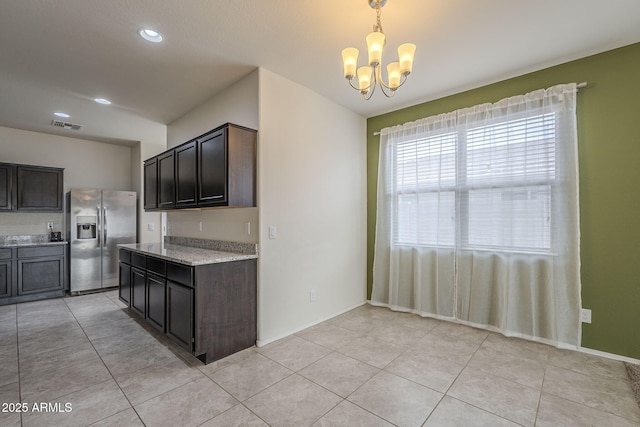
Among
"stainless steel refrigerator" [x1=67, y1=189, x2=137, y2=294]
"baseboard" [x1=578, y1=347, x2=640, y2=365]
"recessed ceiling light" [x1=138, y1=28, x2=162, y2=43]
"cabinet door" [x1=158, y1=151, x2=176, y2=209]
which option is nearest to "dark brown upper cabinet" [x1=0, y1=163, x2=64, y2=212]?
Result: "stainless steel refrigerator" [x1=67, y1=189, x2=137, y2=294]

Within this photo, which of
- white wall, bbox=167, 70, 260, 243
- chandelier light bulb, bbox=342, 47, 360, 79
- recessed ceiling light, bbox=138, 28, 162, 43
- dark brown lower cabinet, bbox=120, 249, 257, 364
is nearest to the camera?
chandelier light bulb, bbox=342, 47, 360, 79

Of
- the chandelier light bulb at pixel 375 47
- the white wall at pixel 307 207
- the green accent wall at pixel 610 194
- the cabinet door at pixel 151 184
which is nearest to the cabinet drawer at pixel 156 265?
the white wall at pixel 307 207

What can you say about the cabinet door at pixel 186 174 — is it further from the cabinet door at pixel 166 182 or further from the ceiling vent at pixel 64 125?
the ceiling vent at pixel 64 125

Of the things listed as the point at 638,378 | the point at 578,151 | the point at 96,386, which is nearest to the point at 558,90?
the point at 578,151

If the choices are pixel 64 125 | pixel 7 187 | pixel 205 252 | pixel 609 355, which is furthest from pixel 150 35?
pixel 609 355

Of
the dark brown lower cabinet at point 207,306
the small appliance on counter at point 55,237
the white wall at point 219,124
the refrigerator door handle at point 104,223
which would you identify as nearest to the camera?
the dark brown lower cabinet at point 207,306

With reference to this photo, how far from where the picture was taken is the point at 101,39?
8.02ft

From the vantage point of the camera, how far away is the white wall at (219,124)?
3.02 meters

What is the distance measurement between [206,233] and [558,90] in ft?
13.3

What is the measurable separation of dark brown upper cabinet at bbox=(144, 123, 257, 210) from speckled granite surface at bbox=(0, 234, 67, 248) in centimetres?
302

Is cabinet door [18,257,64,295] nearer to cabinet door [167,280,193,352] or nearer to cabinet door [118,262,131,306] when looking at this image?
cabinet door [118,262,131,306]

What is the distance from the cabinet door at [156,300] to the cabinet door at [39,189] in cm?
317

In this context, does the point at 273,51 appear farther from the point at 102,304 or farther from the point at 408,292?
the point at 102,304

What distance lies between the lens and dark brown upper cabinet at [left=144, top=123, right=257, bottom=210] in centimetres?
277
